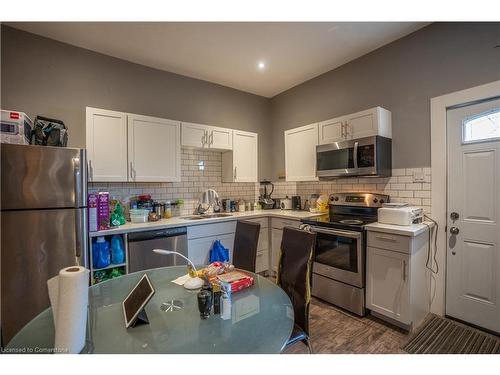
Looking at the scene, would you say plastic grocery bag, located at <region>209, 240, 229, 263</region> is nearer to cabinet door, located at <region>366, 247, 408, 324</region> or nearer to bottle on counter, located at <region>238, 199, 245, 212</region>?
bottle on counter, located at <region>238, 199, 245, 212</region>

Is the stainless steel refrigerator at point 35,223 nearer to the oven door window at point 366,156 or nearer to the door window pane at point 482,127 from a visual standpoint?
the oven door window at point 366,156

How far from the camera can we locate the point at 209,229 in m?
2.80

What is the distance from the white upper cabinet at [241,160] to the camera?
347 cm

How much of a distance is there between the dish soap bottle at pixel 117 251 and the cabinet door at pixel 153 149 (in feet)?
2.28

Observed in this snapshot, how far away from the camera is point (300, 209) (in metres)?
3.65

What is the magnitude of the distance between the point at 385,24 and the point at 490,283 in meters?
2.53

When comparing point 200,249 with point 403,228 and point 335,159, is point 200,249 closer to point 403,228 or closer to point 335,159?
point 335,159

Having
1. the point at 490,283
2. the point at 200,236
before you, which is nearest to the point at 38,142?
the point at 200,236

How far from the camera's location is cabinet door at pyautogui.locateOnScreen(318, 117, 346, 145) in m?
2.77

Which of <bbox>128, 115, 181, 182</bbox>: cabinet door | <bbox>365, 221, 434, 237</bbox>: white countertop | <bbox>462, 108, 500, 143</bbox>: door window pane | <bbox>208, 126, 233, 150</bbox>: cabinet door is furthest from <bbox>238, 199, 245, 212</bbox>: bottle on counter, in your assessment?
<bbox>462, 108, 500, 143</bbox>: door window pane

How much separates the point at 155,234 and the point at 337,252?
1883 mm

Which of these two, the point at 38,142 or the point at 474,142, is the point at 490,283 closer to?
the point at 474,142

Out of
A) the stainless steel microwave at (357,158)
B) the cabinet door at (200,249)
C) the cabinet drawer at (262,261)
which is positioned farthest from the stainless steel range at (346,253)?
the cabinet door at (200,249)

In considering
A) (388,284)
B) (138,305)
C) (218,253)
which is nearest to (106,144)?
(218,253)
